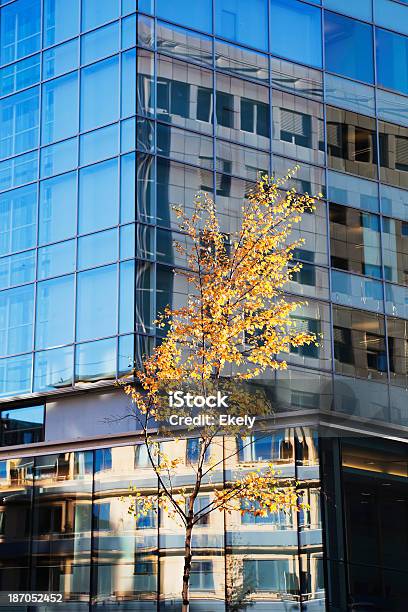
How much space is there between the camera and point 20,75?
37.6 meters

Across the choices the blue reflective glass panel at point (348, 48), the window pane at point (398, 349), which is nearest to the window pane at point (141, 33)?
the blue reflective glass panel at point (348, 48)

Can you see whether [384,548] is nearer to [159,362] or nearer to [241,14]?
[159,362]

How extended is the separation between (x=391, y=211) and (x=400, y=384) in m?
6.24

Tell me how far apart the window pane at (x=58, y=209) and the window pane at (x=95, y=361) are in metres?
3.88

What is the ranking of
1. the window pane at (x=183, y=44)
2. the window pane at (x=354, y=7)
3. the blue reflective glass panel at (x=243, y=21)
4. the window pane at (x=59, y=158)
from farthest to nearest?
the window pane at (x=354, y=7) < the blue reflective glass panel at (x=243, y=21) < the window pane at (x=59, y=158) < the window pane at (x=183, y=44)

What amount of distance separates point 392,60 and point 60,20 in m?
12.1

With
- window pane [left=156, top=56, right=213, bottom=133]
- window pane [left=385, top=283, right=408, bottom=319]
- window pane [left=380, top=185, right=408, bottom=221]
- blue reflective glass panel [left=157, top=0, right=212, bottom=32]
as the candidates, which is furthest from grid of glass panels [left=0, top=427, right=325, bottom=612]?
blue reflective glass panel [left=157, top=0, right=212, bottom=32]

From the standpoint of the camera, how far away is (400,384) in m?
36.9

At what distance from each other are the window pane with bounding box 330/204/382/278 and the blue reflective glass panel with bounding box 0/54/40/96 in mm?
11076

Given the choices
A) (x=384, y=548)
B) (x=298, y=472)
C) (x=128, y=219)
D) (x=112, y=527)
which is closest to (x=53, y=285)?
(x=128, y=219)

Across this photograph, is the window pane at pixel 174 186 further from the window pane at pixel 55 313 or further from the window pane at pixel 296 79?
the window pane at pixel 296 79

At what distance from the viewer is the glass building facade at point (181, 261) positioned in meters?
30.4

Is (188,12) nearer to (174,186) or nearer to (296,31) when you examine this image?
(296,31)

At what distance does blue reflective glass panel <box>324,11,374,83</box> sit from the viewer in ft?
127
